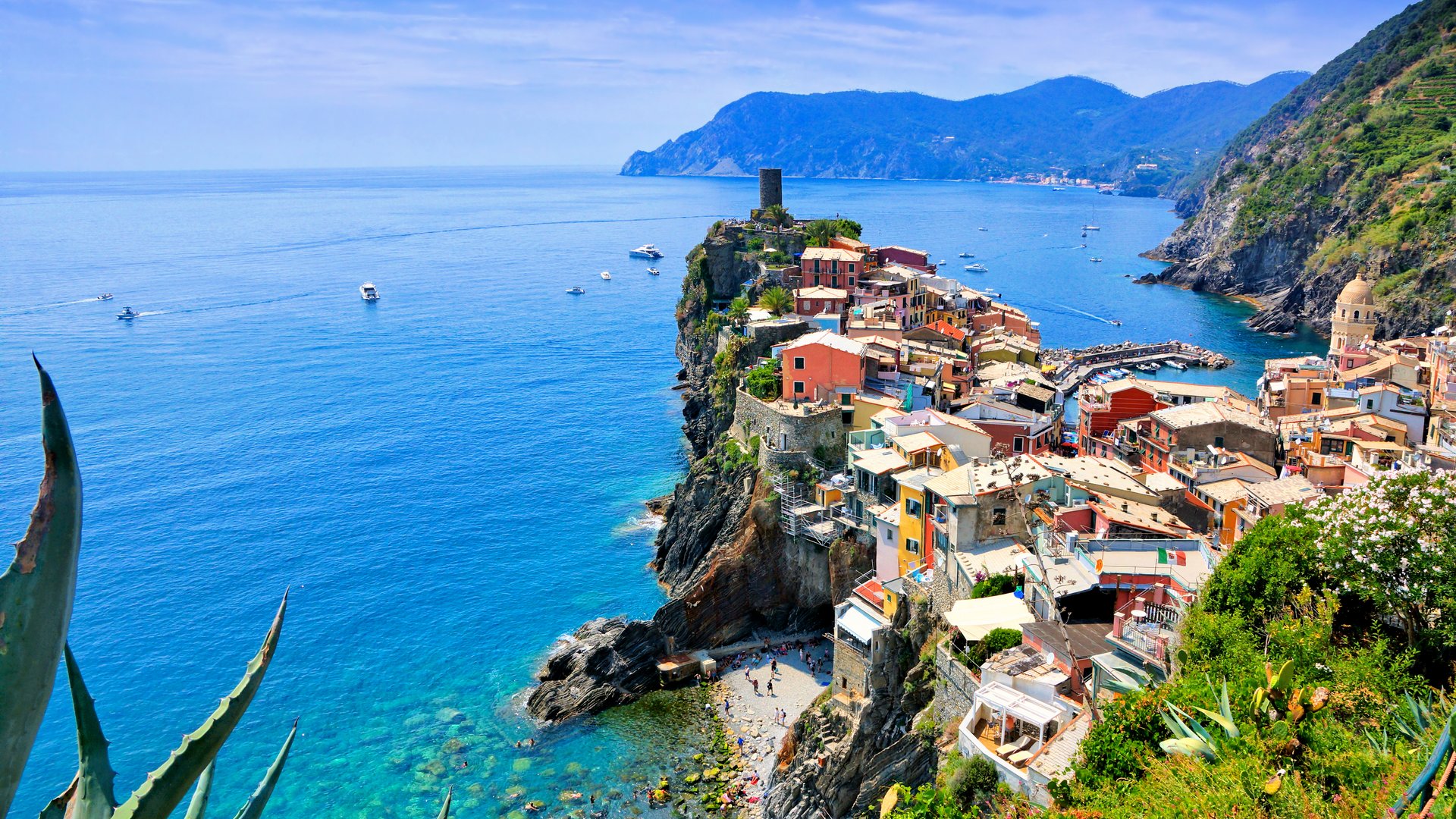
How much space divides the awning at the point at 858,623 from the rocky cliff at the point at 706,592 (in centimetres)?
628

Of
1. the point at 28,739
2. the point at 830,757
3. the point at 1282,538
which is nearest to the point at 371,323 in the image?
the point at 830,757

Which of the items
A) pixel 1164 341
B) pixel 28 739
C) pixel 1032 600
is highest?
pixel 28 739

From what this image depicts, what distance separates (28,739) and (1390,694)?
18.1 metres

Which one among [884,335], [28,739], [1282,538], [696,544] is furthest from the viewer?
[884,335]

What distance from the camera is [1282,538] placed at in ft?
63.8

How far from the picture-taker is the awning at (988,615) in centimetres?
2422

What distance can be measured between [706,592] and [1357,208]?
317 ft

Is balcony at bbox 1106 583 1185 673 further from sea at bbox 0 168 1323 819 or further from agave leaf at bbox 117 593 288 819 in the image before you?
agave leaf at bbox 117 593 288 819

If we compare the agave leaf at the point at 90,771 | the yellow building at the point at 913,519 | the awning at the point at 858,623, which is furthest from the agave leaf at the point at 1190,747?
the yellow building at the point at 913,519

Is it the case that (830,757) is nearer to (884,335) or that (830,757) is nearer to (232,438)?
(884,335)

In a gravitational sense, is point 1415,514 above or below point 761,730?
above

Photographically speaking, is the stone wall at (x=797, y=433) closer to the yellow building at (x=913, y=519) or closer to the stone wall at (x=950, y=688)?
the yellow building at (x=913, y=519)

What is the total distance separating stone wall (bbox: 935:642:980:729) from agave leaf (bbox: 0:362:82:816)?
72.3ft

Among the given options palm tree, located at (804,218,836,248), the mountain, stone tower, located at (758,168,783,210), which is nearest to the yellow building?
palm tree, located at (804,218,836,248)
